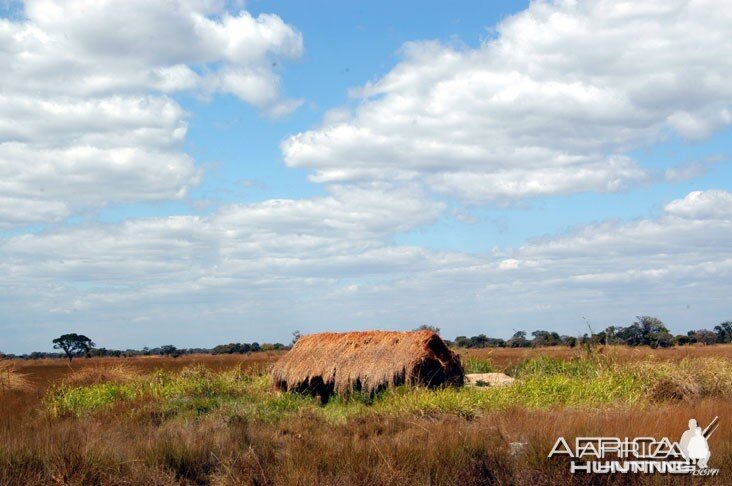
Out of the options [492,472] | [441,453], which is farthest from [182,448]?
[492,472]

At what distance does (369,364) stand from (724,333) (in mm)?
52868

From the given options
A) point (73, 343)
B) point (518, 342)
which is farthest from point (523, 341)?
point (73, 343)

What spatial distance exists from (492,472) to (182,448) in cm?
414

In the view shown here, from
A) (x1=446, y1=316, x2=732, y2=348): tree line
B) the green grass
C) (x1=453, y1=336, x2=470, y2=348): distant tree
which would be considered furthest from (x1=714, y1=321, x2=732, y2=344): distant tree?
the green grass

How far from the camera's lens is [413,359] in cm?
1695

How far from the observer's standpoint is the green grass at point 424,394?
14500 mm

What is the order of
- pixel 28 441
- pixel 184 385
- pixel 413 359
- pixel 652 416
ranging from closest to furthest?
1. pixel 28 441
2. pixel 652 416
3. pixel 413 359
4. pixel 184 385

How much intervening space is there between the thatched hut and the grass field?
47cm

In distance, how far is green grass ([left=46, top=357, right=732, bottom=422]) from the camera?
14500 millimetres

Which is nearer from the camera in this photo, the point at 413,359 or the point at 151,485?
the point at 151,485

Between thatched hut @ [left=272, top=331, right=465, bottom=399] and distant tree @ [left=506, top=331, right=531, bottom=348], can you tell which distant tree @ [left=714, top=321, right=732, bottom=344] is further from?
thatched hut @ [left=272, top=331, right=465, bottom=399]

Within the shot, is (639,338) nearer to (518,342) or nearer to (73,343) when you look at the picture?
(518,342)

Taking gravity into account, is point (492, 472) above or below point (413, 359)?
below

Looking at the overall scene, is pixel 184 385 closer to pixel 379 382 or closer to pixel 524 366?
pixel 379 382
